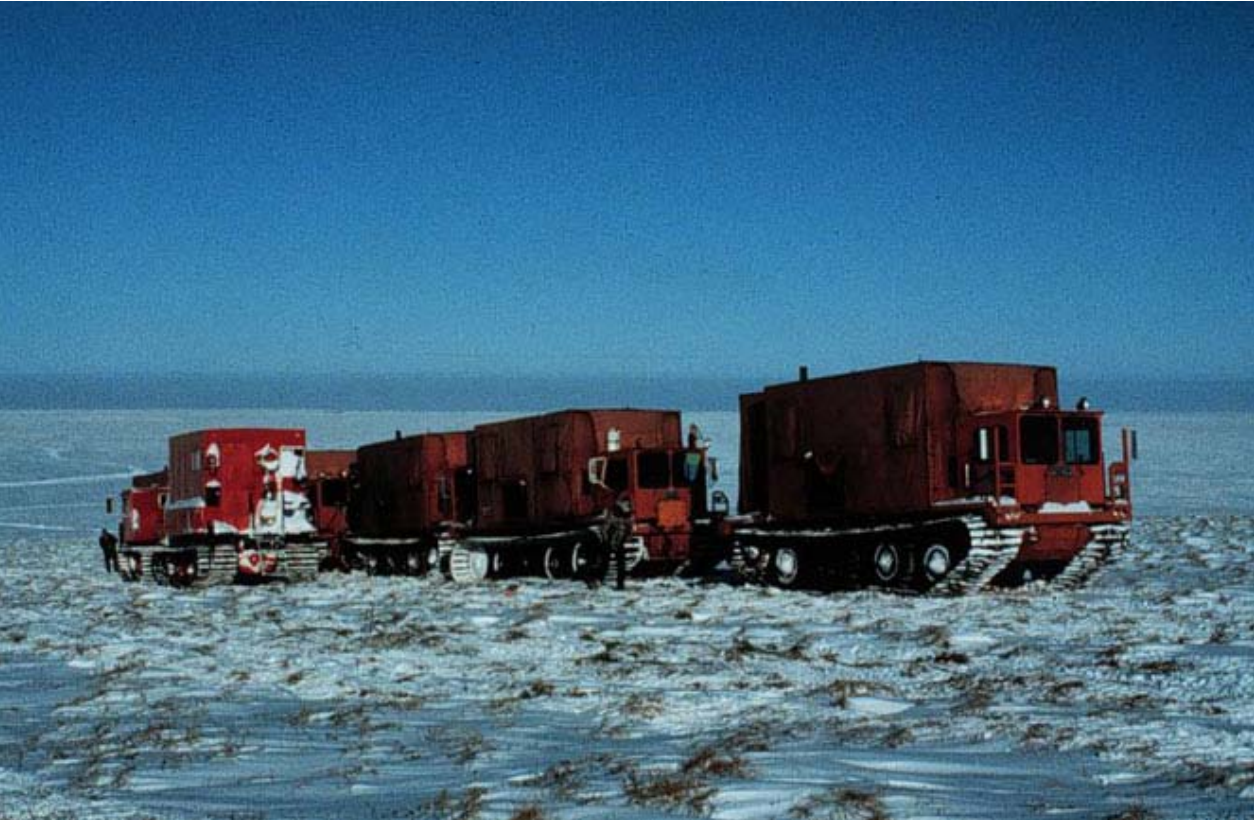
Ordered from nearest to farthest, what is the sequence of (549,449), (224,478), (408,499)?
1. (549,449)
2. (224,478)
3. (408,499)

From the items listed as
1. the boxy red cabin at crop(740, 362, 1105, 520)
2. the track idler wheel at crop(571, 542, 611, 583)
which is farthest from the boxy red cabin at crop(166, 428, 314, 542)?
the boxy red cabin at crop(740, 362, 1105, 520)

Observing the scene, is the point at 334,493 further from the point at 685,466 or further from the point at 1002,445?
the point at 1002,445

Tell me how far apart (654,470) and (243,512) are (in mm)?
10231

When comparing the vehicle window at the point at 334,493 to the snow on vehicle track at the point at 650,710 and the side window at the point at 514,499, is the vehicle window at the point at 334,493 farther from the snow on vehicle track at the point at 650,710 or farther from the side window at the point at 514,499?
the snow on vehicle track at the point at 650,710

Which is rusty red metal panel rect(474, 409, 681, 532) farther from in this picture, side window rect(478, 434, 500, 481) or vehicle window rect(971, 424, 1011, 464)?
vehicle window rect(971, 424, 1011, 464)

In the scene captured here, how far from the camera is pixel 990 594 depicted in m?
22.1

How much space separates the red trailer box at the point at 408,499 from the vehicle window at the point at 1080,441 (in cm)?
1514

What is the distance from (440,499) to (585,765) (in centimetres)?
2546

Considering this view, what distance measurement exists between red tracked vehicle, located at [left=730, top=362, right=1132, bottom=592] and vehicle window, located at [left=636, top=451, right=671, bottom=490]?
2803 millimetres

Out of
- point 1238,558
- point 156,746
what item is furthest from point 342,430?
point 156,746

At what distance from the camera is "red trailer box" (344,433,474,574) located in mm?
34250

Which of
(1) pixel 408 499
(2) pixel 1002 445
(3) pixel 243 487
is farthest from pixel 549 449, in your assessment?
(2) pixel 1002 445

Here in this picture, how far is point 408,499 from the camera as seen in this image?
35438 mm

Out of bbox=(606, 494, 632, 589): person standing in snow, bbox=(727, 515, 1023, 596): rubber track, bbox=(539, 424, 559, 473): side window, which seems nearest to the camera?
bbox=(727, 515, 1023, 596): rubber track
